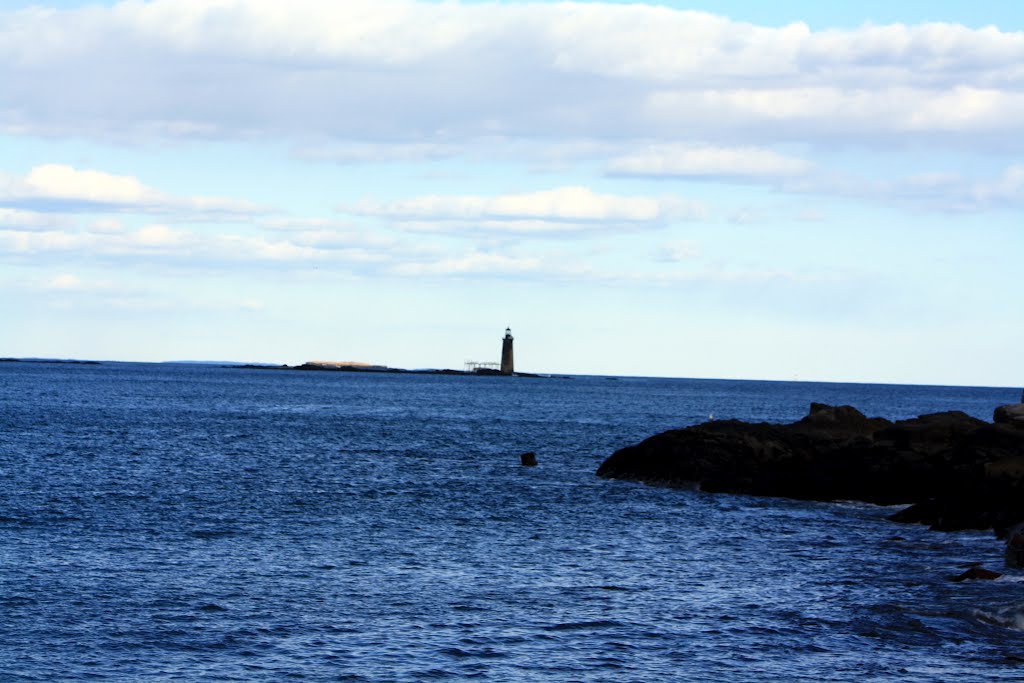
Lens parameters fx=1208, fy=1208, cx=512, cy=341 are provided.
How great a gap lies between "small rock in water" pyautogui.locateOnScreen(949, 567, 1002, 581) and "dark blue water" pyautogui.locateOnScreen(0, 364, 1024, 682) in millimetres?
449

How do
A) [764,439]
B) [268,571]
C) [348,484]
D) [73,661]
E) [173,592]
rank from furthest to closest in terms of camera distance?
[764,439] → [348,484] → [268,571] → [173,592] → [73,661]

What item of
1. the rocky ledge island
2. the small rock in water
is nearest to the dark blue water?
the small rock in water

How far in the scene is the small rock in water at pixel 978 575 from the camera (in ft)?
103

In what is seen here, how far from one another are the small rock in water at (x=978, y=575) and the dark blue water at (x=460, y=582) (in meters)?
0.45

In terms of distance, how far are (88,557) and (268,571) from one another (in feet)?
17.3

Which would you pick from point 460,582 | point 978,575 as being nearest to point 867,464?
point 978,575

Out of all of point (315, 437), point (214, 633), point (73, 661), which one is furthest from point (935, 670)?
point (315, 437)

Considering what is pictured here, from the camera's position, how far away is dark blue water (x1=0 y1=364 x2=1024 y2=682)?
2291cm

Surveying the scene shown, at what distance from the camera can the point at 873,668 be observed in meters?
22.8

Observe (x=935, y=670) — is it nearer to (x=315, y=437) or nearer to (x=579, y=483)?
(x=579, y=483)

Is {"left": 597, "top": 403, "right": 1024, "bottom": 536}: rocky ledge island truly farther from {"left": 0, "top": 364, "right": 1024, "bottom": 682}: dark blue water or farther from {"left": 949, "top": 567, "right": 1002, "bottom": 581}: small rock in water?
{"left": 949, "top": 567, "right": 1002, "bottom": 581}: small rock in water

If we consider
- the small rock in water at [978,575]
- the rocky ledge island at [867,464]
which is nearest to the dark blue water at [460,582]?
the small rock in water at [978,575]

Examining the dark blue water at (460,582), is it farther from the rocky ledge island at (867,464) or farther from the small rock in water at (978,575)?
the rocky ledge island at (867,464)

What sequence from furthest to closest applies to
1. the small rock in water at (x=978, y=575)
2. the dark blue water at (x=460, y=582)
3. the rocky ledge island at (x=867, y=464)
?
the rocky ledge island at (x=867, y=464)
the small rock in water at (x=978, y=575)
the dark blue water at (x=460, y=582)
